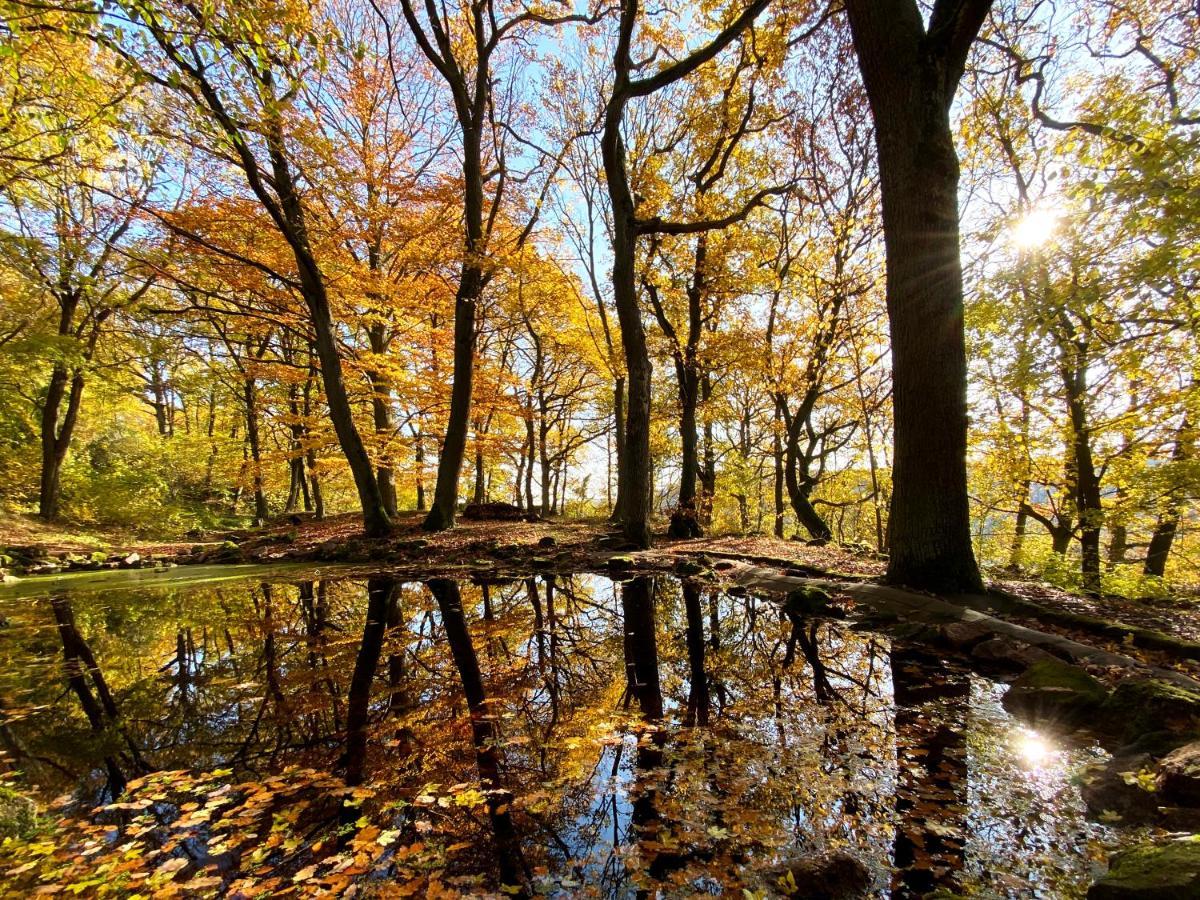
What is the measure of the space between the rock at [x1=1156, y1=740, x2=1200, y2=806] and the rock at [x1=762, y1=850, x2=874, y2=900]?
1292 mm

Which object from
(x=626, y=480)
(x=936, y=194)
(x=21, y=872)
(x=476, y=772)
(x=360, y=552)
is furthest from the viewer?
(x=360, y=552)

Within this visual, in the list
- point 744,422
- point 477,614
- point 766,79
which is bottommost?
point 477,614

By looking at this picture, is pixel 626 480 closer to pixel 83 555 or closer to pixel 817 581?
pixel 817 581

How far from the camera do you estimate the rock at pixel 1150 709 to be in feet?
7.73

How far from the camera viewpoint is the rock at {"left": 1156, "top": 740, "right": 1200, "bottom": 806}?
186cm

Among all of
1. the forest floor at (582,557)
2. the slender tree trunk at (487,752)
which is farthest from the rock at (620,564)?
the slender tree trunk at (487,752)

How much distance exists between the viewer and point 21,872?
5.62 ft

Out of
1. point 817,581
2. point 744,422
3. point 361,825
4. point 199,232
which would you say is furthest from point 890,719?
point 744,422

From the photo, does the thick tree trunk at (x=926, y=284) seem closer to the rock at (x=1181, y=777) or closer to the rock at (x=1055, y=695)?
the rock at (x=1055, y=695)

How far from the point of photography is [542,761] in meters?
2.50

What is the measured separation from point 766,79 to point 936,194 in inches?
258

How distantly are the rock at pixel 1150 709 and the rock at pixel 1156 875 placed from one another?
1.29 m

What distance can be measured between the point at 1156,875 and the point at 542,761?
216cm

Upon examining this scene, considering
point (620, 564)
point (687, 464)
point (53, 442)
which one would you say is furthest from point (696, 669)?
point (53, 442)
